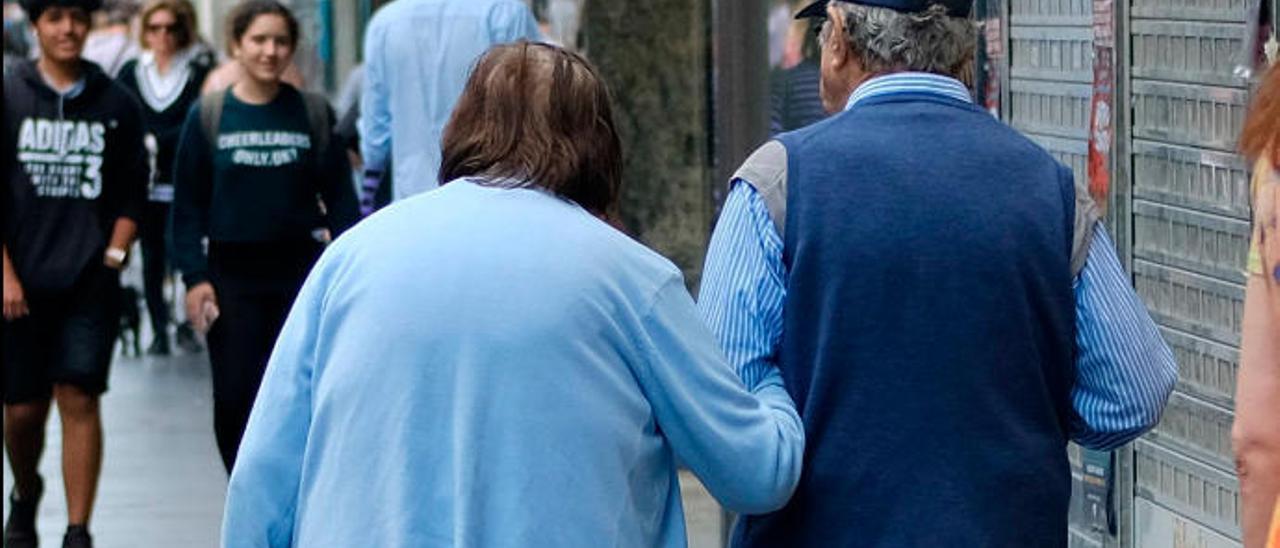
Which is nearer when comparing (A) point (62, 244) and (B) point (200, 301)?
(B) point (200, 301)

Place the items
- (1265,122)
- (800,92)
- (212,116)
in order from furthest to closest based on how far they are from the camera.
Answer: (800,92) < (212,116) < (1265,122)

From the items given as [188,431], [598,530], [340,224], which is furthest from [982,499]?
[188,431]

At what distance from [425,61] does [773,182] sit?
5218mm

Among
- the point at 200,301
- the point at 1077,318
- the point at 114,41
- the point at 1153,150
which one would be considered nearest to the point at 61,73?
the point at 200,301

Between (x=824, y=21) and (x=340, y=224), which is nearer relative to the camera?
(x=824, y=21)

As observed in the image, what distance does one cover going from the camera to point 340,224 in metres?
8.88

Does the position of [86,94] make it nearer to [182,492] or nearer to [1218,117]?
[182,492]

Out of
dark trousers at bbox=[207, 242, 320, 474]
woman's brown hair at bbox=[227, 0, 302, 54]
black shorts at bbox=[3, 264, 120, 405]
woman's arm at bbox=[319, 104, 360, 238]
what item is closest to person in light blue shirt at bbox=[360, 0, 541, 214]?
woman's arm at bbox=[319, 104, 360, 238]

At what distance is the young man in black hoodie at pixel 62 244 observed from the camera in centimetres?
899

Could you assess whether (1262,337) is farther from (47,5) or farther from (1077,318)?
(47,5)

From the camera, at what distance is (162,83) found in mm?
15508

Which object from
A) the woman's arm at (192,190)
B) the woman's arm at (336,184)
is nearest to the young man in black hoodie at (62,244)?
the woman's arm at (192,190)

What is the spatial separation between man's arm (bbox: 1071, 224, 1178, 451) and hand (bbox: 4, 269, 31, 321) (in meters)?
5.39

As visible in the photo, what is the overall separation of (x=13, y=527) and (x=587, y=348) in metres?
5.75
